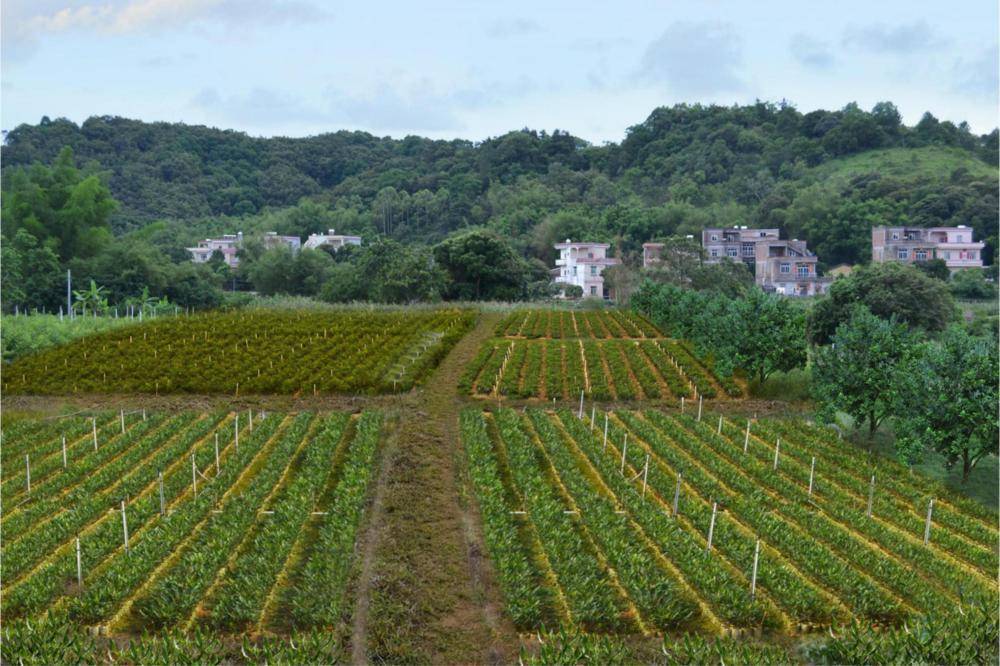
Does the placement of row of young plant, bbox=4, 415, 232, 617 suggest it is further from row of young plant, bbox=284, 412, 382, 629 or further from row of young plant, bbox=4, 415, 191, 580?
row of young plant, bbox=284, 412, 382, 629

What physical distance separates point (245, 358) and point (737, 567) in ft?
75.2

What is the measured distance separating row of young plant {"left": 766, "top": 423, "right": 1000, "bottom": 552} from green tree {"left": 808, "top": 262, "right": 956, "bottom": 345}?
64.4 feet

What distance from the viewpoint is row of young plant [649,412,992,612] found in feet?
38.1

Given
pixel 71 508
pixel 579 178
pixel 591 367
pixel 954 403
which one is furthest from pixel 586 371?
pixel 579 178

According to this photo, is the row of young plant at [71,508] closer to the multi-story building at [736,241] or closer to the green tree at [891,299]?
the green tree at [891,299]

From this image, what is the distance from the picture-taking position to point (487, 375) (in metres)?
27.5

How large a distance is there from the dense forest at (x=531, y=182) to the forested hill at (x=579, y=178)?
A: 260 millimetres

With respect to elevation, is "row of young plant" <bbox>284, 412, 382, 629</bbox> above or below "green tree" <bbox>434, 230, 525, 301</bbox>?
below

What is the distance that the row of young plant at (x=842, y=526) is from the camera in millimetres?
11607

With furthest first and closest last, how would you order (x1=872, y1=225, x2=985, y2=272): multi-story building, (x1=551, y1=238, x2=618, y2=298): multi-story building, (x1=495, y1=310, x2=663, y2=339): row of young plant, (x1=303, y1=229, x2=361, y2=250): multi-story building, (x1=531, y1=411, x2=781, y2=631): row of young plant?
(x1=303, y1=229, x2=361, y2=250): multi-story building, (x1=551, y1=238, x2=618, y2=298): multi-story building, (x1=872, y1=225, x2=985, y2=272): multi-story building, (x1=495, y1=310, x2=663, y2=339): row of young plant, (x1=531, y1=411, x2=781, y2=631): row of young plant

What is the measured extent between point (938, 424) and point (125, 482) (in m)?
17.0

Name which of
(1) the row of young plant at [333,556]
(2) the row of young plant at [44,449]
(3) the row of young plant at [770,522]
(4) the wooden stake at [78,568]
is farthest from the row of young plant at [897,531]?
(2) the row of young plant at [44,449]

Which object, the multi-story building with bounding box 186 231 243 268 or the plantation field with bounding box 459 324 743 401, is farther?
the multi-story building with bounding box 186 231 243 268

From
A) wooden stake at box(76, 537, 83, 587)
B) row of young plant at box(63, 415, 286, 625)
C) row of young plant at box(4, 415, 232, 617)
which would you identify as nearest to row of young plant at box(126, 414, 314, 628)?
row of young plant at box(63, 415, 286, 625)
